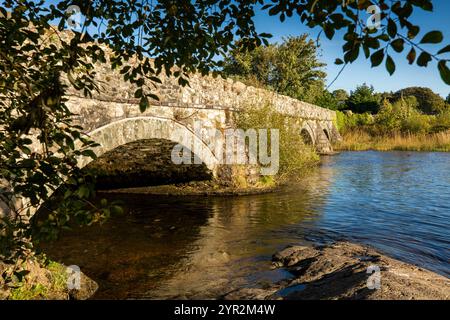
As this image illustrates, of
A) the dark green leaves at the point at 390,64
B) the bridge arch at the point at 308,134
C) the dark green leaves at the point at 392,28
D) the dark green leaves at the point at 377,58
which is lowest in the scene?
the dark green leaves at the point at 390,64

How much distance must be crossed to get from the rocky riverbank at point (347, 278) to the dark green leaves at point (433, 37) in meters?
2.67

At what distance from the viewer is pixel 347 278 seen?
14.2 feet

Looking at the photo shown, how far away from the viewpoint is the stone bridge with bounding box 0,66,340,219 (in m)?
7.76

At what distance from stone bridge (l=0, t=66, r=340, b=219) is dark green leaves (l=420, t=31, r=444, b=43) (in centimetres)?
430

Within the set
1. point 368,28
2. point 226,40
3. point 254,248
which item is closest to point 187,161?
point 254,248

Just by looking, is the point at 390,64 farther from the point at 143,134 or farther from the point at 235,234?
the point at 143,134

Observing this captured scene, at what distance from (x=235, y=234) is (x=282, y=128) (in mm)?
6210

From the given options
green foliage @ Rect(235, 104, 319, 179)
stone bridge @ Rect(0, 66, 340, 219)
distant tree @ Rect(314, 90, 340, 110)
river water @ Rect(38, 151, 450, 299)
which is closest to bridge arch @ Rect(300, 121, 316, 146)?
stone bridge @ Rect(0, 66, 340, 219)

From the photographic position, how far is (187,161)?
1168 centimetres

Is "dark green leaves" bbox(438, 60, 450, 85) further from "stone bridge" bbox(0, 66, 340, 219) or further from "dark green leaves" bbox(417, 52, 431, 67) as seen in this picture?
"stone bridge" bbox(0, 66, 340, 219)

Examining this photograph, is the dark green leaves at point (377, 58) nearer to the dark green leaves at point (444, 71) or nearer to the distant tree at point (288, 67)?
the dark green leaves at point (444, 71)

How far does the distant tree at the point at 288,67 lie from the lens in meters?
39.3

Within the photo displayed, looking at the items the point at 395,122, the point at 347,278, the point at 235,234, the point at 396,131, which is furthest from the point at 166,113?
the point at 395,122

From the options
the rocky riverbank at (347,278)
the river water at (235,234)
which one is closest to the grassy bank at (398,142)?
the river water at (235,234)
